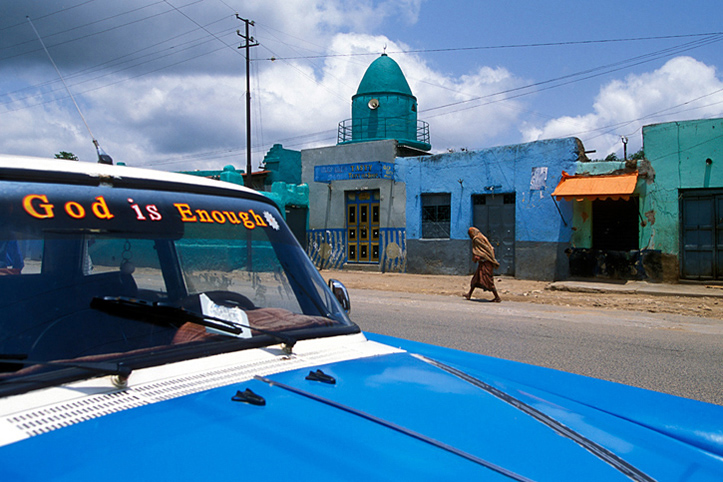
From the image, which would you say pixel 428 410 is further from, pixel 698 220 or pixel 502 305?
pixel 698 220

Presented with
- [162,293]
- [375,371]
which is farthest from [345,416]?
[162,293]

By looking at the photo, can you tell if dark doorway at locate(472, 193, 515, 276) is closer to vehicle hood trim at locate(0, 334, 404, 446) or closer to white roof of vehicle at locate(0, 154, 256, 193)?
vehicle hood trim at locate(0, 334, 404, 446)

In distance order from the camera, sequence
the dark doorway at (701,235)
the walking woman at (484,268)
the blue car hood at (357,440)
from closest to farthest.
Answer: the blue car hood at (357,440), the walking woman at (484,268), the dark doorway at (701,235)

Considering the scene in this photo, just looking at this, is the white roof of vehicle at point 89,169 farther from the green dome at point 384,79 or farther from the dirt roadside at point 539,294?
the green dome at point 384,79

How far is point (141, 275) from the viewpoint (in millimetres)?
2332

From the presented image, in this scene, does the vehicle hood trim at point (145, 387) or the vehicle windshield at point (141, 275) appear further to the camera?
the vehicle windshield at point (141, 275)

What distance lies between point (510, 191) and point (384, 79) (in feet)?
38.5

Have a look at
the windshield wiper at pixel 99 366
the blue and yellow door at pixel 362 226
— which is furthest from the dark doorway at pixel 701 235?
the windshield wiper at pixel 99 366

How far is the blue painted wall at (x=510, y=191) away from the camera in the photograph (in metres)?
17.3

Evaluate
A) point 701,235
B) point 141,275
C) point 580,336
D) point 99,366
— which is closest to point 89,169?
point 141,275

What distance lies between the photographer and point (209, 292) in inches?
94.1

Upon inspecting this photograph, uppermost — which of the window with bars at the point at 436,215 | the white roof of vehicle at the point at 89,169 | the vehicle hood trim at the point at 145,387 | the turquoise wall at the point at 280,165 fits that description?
the turquoise wall at the point at 280,165

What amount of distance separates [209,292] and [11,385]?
2.94 feet

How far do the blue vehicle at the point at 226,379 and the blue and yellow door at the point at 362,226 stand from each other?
19.0 metres
